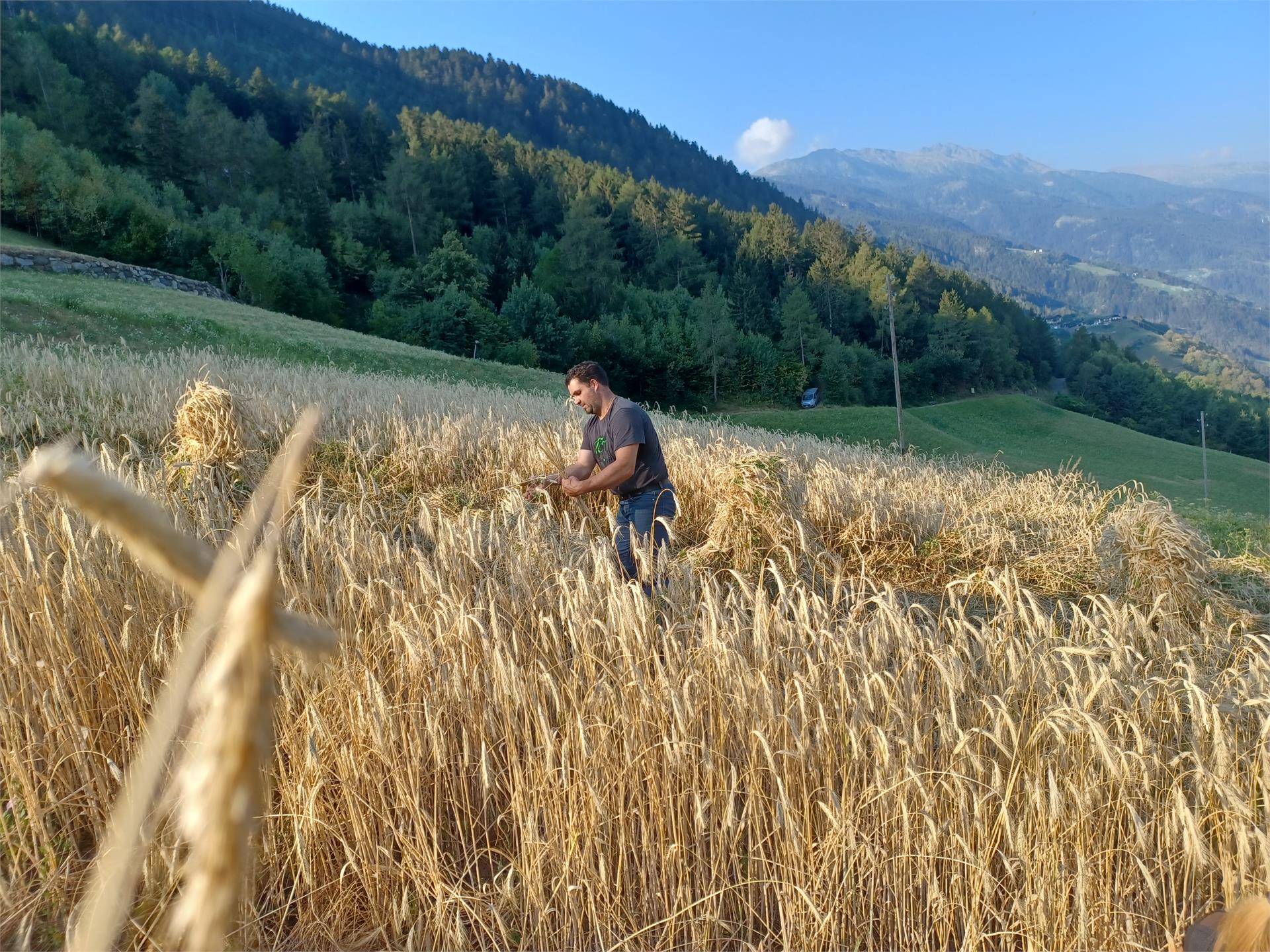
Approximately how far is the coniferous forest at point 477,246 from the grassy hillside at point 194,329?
13.6m

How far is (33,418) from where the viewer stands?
7.47 metres

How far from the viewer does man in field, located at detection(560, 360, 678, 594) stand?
5520mm

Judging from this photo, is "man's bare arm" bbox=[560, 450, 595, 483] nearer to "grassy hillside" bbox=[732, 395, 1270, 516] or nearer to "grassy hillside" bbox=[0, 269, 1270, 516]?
"grassy hillside" bbox=[0, 269, 1270, 516]

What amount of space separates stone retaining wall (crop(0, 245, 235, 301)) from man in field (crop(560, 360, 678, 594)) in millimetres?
31036

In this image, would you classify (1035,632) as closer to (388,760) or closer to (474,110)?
(388,760)

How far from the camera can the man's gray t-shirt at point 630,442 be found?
5.59m

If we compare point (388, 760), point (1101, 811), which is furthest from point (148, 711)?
point (1101, 811)

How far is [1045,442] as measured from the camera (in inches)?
1933

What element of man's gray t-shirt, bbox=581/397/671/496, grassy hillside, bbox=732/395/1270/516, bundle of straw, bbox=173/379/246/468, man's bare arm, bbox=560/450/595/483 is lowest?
grassy hillside, bbox=732/395/1270/516

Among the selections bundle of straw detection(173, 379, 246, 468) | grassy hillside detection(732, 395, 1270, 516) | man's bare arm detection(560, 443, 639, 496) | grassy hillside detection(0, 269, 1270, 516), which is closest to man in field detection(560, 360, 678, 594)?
man's bare arm detection(560, 443, 639, 496)

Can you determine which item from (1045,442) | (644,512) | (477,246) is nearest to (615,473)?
(644,512)

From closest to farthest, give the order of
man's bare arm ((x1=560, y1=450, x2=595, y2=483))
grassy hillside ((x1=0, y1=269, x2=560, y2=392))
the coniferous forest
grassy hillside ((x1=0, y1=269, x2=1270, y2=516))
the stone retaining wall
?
man's bare arm ((x1=560, y1=450, x2=595, y2=483)) < grassy hillside ((x1=0, y1=269, x2=560, y2=392)) < grassy hillside ((x1=0, y1=269, x2=1270, y2=516)) < the stone retaining wall < the coniferous forest

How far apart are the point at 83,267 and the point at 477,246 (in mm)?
48914

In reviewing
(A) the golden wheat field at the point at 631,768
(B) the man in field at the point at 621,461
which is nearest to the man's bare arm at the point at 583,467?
(B) the man in field at the point at 621,461
